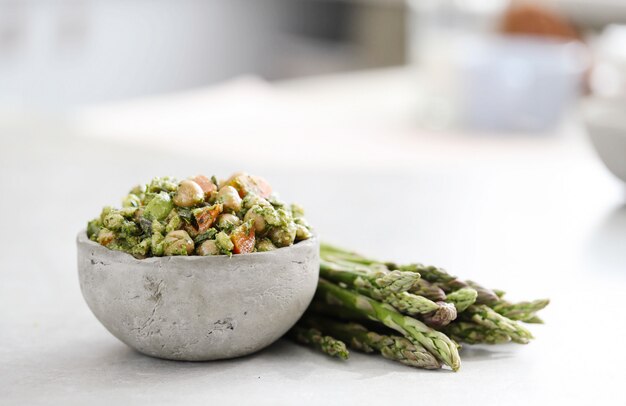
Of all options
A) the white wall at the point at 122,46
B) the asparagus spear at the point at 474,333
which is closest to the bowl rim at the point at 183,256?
the asparagus spear at the point at 474,333

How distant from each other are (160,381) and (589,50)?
9.32 feet

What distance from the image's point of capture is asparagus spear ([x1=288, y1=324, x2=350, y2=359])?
1194 millimetres

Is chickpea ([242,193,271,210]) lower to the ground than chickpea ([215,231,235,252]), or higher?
higher

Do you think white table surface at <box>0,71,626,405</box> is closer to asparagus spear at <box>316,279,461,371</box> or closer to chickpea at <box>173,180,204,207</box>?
asparagus spear at <box>316,279,461,371</box>

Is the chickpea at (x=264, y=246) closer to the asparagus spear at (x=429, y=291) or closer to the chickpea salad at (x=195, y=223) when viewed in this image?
the chickpea salad at (x=195, y=223)

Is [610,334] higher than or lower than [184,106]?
lower

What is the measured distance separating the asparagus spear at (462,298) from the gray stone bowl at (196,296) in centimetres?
18

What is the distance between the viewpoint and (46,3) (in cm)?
490

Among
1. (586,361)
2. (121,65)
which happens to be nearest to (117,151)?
(586,361)

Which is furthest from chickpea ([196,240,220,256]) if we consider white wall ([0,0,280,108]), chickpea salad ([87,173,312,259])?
white wall ([0,0,280,108])

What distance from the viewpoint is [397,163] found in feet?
8.59

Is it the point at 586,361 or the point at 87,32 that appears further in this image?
the point at 87,32

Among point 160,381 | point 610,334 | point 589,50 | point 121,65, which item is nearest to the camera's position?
point 160,381

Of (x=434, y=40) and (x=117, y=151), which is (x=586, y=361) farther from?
(x=434, y=40)
